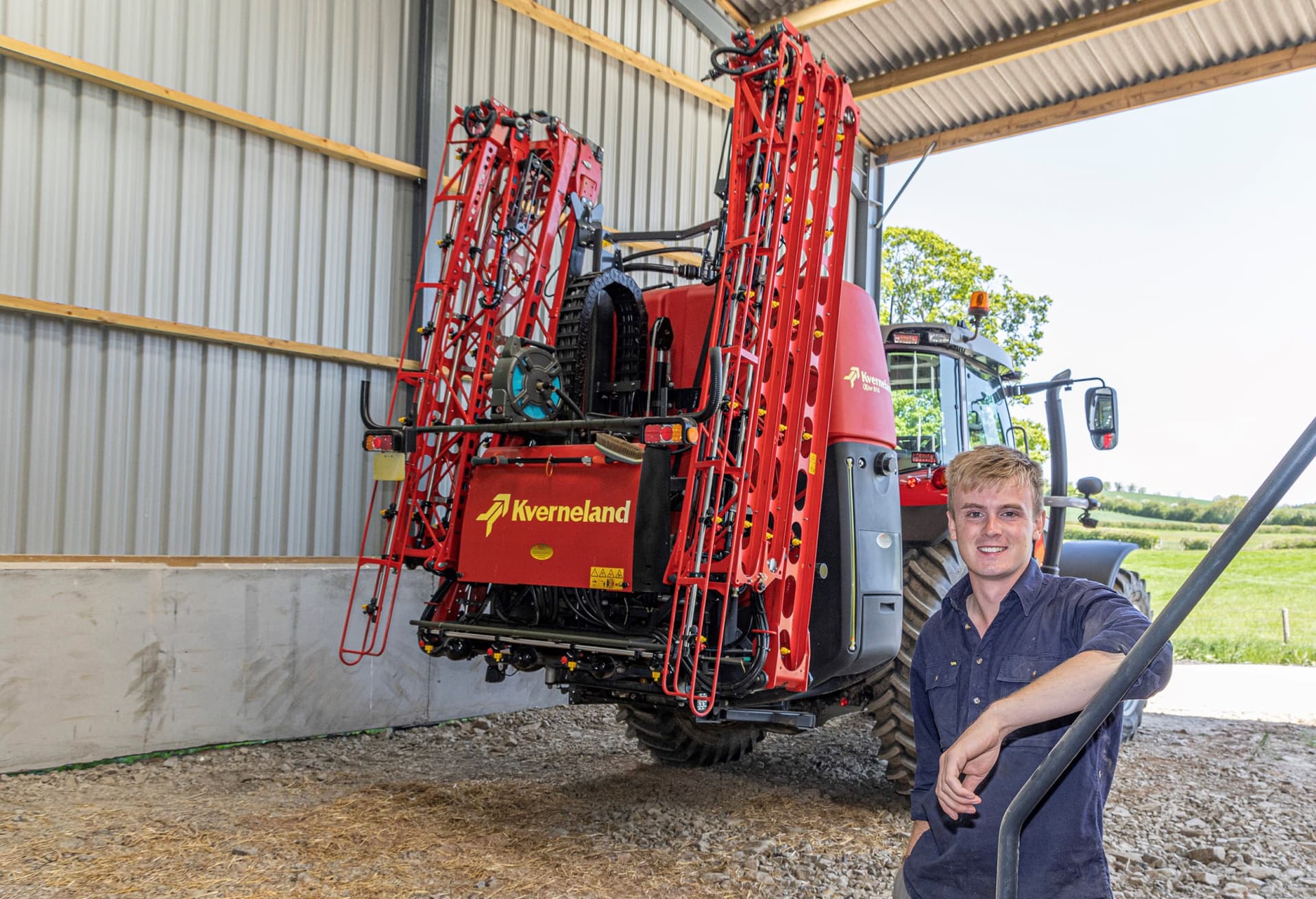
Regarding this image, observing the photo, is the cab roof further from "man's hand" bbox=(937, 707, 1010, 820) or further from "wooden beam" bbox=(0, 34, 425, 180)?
"man's hand" bbox=(937, 707, 1010, 820)

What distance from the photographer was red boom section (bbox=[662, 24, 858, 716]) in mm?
3807

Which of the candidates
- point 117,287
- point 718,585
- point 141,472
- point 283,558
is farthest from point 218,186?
point 718,585

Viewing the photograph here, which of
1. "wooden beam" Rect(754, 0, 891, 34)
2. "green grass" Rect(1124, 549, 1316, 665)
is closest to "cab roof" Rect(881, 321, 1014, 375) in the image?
"wooden beam" Rect(754, 0, 891, 34)

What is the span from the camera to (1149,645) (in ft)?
3.68

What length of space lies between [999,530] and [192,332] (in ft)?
17.4

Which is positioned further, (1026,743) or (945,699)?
(945,699)

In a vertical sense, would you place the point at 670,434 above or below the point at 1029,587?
above

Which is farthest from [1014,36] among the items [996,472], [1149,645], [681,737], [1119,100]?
[1149,645]

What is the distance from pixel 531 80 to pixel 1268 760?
6.73m

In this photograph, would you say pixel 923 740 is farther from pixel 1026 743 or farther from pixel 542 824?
pixel 542 824

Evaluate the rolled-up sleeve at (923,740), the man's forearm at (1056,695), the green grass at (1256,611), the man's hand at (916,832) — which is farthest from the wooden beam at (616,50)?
the green grass at (1256,611)

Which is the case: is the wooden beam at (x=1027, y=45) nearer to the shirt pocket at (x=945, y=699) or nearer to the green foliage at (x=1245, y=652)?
the shirt pocket at (x=945, y=699)

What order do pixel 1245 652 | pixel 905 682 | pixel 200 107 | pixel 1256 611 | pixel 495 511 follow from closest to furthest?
pixel 495 511, pixel 905 682, pixel 200 107, pixel 1245 652, pixel 1256 611

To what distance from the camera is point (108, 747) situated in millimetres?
5383
